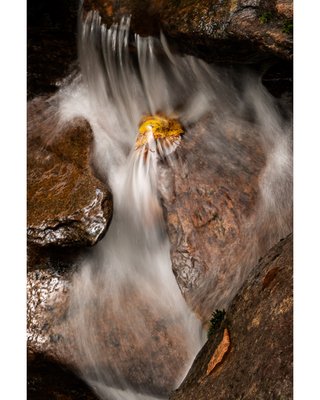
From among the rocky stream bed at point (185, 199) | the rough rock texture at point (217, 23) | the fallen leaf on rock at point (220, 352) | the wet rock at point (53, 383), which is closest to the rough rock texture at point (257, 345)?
the fallen leaf on rock at point (220, 352)

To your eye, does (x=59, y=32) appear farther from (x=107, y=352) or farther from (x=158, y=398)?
(x=158, y=398)

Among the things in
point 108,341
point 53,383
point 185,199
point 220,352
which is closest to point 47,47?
point 185,199

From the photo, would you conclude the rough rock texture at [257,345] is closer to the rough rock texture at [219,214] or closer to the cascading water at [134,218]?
the rough rock texture at [219,214]

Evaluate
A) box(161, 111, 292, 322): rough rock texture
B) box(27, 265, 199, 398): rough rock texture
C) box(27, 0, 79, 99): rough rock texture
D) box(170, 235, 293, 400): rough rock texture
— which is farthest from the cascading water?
box(170, 235, 293, 400): rough rock texture

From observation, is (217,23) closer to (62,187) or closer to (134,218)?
(134,218)

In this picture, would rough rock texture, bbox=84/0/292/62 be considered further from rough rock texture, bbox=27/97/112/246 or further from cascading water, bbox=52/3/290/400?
rough rock texture, bbox=27/97/112/246
